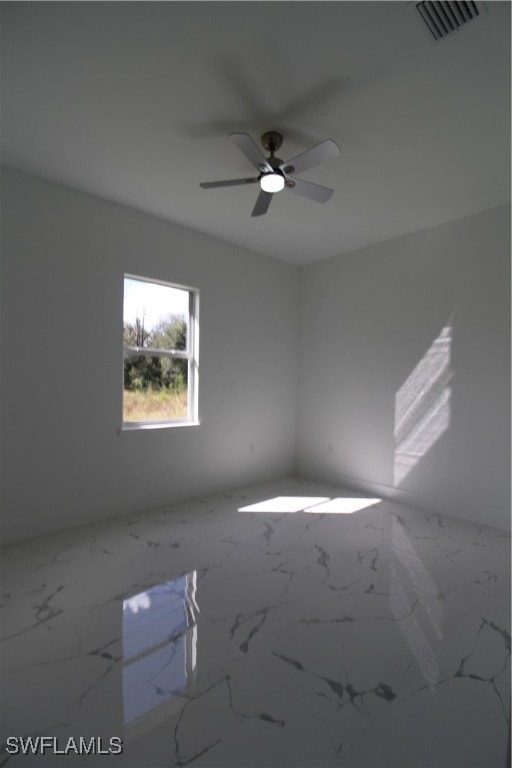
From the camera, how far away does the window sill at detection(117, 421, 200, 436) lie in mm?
3289

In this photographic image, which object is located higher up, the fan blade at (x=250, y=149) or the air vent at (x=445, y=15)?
the air vent at (x=445, y=15)

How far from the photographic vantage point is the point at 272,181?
2148mm

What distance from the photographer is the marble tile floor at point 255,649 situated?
50.6 inches

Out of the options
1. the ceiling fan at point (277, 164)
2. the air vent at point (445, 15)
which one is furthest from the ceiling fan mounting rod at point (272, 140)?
the air vent at point (445, 15)

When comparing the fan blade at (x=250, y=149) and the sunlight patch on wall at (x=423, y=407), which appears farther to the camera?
the sunlight patch on wall at (x=423, y=407)

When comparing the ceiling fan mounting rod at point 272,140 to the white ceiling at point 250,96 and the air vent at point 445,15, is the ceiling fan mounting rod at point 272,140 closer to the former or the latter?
the white ceiling at point 250,96

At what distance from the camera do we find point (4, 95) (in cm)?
195

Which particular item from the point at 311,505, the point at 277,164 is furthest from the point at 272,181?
the point at 311,505

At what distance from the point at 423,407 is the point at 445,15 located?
112 inches

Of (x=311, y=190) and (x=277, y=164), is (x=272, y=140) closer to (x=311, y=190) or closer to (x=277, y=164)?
(x=277, y=164)

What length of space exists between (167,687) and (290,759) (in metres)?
0.54

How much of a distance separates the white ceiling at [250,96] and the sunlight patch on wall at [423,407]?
1.36m

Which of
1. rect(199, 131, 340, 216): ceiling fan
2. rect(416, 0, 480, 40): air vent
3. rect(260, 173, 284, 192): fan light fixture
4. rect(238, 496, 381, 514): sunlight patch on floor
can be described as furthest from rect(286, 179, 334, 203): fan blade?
rect(238, 496, 381, 514): sunlight patch on floor

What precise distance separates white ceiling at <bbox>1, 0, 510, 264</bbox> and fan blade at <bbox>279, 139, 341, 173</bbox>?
0.92ft
